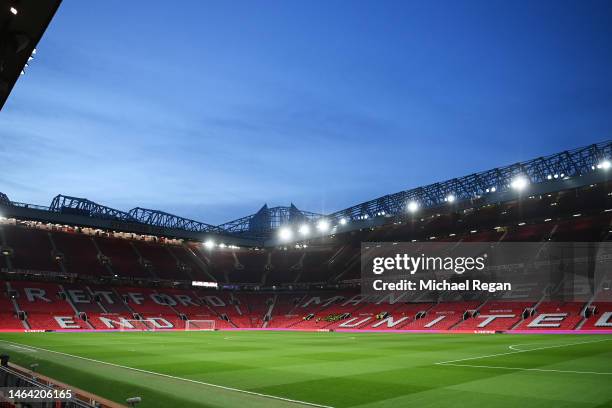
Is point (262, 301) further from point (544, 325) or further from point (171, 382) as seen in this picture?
point (171, 382)

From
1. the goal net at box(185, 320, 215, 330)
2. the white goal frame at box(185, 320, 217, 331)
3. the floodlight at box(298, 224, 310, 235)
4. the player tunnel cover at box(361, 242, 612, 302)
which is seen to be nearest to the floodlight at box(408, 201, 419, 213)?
the player tunnel cover at box(361, 242, 612, 302)

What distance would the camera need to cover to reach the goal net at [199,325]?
63.9 metres

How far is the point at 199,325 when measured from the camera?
6556 centimetres

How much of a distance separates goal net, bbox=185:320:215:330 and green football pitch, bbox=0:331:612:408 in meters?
38.1

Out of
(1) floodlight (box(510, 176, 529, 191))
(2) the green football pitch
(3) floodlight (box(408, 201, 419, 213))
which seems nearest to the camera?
(2) the green football pitch

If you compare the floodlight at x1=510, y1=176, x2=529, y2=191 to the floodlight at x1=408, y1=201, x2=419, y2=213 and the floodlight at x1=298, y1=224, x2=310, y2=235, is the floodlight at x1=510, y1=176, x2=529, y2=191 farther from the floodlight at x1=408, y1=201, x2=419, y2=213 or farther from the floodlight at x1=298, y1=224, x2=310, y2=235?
the floodlight at x1=298, y1=224, x2=310, y2=235

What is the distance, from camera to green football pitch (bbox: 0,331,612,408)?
1295 centimetres

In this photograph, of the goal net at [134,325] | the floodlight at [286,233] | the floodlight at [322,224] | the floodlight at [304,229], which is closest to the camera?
the goal net at [134,325]

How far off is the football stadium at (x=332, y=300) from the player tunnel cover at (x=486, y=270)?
23 cm

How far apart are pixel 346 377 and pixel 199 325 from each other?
52.6m

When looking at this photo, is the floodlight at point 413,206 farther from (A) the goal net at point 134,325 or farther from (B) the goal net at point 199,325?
(A) the goal net at point 134,325

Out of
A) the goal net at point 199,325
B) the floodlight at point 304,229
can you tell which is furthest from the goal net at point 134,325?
the floodlight at point 304,229

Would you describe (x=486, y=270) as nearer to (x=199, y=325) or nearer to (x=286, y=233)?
(x=286, y=233)

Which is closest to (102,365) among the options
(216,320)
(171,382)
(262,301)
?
(171,382)
